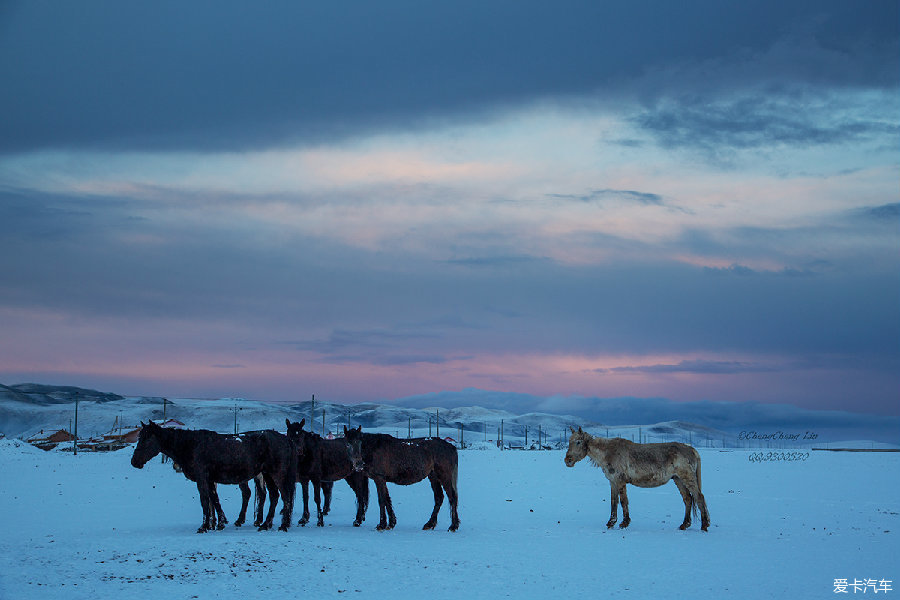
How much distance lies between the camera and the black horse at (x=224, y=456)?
1952cm

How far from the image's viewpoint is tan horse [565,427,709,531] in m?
21.4

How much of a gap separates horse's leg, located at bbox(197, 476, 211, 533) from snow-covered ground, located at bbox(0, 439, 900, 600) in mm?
437

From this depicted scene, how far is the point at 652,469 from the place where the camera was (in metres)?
21.6

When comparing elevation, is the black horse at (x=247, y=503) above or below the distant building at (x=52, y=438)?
above

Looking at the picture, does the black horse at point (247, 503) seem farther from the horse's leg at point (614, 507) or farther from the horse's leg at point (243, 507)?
the horse's leg at point (614, 507)

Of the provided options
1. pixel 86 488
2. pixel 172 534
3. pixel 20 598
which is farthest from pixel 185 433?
pixel 86 488

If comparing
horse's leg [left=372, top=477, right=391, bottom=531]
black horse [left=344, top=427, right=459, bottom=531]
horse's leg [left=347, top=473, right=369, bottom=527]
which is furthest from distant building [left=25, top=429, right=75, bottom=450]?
horse's leg [left=372, top=477, right=391, bottom=531]

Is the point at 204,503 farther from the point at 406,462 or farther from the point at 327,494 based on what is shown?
the point at 406,462

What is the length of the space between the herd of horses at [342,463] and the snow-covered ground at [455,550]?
0.68 meters

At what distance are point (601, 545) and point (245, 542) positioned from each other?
295 inches

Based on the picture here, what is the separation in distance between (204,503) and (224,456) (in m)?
1.20

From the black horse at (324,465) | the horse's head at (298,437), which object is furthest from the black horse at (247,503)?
the horse's head at (298,437)

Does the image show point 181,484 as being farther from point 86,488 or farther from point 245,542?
point 245,542

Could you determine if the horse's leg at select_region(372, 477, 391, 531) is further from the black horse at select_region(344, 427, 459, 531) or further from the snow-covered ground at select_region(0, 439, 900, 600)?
the snow-covered ground at select_region(0, 439, 900, 600)
